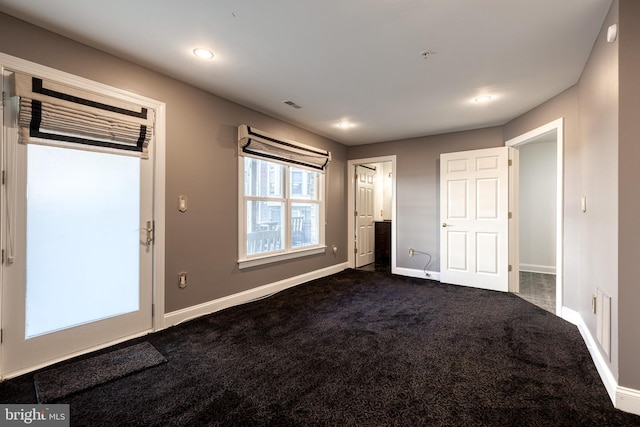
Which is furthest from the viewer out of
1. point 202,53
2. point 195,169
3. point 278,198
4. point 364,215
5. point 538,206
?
point 364,215

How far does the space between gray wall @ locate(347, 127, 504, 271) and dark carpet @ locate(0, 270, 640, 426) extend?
174 cm

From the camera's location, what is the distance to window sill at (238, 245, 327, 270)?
3.53 m

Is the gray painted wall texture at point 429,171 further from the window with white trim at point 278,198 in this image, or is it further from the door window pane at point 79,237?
the door window pane at point 79,237

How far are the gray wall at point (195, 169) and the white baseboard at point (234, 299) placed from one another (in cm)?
6

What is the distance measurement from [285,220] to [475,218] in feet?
8.99

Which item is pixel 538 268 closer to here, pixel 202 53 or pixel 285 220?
pixel 285 220

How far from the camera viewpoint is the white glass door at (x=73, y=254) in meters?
1.99

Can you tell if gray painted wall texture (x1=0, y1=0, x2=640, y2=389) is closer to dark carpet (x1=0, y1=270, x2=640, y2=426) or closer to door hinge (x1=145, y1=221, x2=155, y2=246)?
door hinge (x1=145, y1=221, x2=155, y2=246)

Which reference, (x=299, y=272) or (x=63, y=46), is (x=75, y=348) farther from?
(x=299, y=272)

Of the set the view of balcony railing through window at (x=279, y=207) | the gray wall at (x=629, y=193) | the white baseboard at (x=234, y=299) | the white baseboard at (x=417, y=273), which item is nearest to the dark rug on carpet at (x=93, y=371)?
the white baseboard at (x=234, y=299)

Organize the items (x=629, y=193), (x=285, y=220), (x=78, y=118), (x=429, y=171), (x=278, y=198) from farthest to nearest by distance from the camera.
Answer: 1. (x=429, y=171)
2. (x=285, y=220)
3. (x=278, y=198)
4. (x=78, y=118)
5. (x=629, y=193)

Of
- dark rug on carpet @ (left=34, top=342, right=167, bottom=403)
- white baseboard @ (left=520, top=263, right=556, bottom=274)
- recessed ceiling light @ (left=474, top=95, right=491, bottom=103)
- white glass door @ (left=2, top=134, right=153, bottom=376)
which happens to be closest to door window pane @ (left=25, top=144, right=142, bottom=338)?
white glass door @ (left=2, top=134, right=153, bottom=376)

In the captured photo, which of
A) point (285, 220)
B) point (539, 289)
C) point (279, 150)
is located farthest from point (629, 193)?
point (285, 220)

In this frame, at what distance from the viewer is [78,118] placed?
2.17 meters
